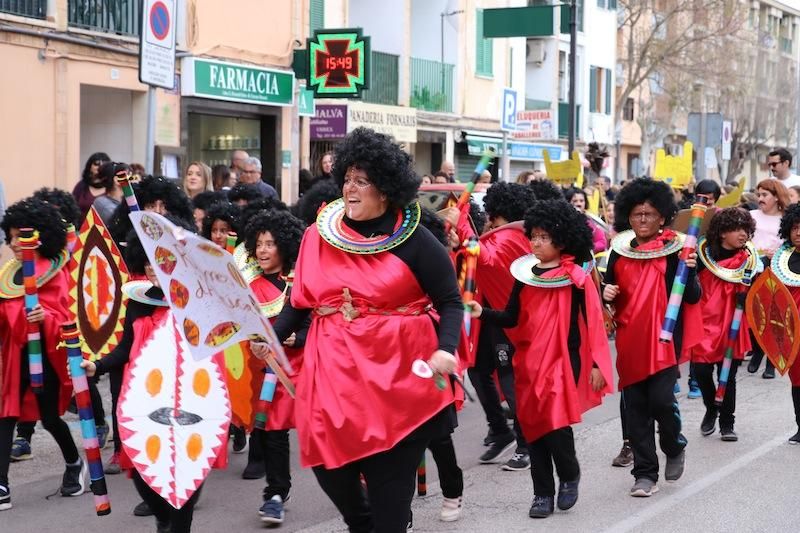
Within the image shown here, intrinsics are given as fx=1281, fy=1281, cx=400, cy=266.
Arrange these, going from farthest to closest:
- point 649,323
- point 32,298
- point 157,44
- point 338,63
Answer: point 338,63, point 157,44, point 649,323, point 32,298

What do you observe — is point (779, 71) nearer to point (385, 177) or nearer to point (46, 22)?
point (46, 22)

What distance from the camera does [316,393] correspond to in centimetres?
487

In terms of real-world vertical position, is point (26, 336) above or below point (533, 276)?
below

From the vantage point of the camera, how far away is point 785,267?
Result: 9102mm

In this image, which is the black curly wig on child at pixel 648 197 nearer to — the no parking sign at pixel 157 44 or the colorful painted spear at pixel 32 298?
the colorful painted spear at pixel 32 298

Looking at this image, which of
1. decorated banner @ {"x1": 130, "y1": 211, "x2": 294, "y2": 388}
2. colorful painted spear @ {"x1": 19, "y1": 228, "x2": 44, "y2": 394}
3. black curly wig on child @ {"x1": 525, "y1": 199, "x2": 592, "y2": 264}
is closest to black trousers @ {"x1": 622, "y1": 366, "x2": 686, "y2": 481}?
black curly wig on child @ {"x1": 525, "y1": 199, "x2": 592, "y2": 264}

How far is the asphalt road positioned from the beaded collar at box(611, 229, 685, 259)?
138cm

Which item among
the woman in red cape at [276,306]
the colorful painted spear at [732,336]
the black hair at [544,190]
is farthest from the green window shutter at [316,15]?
the woman in red cape at [276,306]

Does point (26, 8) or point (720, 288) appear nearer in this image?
point (720, 288)

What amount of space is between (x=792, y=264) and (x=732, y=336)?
0.72 meters

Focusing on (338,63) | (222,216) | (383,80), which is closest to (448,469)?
(222,216)

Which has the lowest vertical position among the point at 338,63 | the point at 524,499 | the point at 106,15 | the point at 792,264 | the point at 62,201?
the point at 524,499

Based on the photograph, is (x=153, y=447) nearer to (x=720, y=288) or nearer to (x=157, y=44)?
(x=720, y=288)

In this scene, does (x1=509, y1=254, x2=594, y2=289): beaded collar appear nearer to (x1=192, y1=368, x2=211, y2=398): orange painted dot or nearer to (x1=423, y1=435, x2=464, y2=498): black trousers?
(x1=423, y1=435, x2=464, y2=498): black trousers
